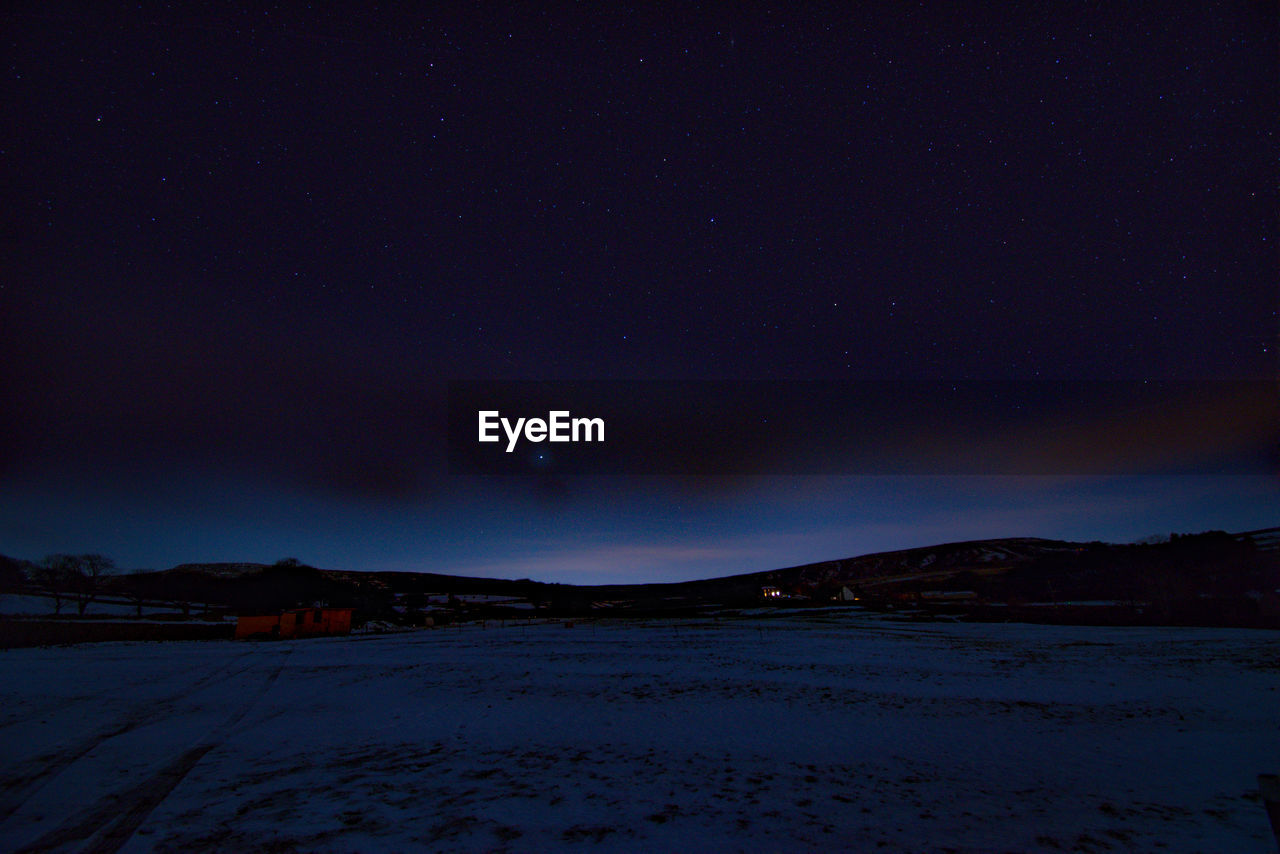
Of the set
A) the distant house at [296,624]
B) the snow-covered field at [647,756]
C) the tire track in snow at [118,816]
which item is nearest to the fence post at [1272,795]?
the snow-covered field at [647,756]

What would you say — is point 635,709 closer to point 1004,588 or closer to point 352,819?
point 352,819

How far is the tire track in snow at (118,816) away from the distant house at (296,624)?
40451mm

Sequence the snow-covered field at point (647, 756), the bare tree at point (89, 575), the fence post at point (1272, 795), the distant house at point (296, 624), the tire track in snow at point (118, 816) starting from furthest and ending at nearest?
1. the bare tree at point (89, 575)
2. the distant house at point (296, 624)
3. the snow-covered field at point (647, 756)
4. the tire track in snow at point (118, 816)
5. the fence post at point (1272, 795)

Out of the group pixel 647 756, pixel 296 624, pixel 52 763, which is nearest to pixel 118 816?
pixel 52 763

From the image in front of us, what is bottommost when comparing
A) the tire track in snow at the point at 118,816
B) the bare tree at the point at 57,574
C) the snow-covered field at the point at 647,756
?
the snow-covered field at the point at 647,756

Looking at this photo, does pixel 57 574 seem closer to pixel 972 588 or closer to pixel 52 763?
pixel 52 763

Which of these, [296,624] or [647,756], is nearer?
[647,756]

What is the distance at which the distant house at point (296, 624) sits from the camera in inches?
1797

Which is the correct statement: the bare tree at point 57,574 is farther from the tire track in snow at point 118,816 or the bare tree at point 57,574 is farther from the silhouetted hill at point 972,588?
the tire track in snow at point 118,816

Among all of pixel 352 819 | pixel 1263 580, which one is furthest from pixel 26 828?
pixel 1263 580

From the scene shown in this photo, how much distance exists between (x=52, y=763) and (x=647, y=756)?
1107cm

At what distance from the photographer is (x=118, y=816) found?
8422mm

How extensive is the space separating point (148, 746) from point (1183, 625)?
2336 inches

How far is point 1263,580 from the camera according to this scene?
173ft
